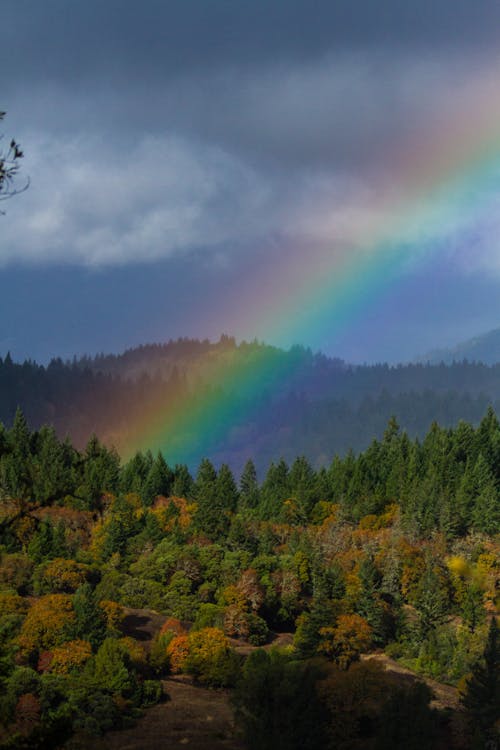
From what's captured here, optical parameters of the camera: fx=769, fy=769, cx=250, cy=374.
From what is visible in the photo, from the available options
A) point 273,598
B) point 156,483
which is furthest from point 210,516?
point 156,483

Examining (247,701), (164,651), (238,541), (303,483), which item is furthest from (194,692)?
(303,483)

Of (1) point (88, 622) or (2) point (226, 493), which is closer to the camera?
(1) point (88, 622)

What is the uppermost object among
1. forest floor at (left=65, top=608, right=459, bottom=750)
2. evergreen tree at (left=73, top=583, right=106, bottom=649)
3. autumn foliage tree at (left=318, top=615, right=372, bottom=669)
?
evergreen tree at (left=73, top=583, right=106, bottom=649)

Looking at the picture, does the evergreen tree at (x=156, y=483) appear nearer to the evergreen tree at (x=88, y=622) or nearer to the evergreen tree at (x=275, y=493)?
the evergreen tree at (x=275, y=493)

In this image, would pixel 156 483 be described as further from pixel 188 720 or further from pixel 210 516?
pixel 188 720

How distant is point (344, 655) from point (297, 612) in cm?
2262

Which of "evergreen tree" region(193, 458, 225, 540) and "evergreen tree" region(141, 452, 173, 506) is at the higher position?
"evergreen tree" region(141, 452, 173, 506)

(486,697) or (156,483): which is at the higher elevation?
(156,483)

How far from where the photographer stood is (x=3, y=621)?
8306cm

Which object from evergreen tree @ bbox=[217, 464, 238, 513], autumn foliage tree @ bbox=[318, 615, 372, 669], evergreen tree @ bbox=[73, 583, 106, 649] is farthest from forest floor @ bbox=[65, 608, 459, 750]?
Answer: evergreen tree @ bbox=[217, 464, 238, 513]

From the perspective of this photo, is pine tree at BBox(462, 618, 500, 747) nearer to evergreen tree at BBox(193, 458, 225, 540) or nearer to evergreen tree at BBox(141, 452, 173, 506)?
evergreen tree at BBox(193, 458, 225, 540)

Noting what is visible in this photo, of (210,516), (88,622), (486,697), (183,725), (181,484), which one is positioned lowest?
(183,725)

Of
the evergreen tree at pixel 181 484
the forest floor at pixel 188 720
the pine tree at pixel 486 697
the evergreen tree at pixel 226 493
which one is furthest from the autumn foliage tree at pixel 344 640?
the evergreen tree at pixel 181 484

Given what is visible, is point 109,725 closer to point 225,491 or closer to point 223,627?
point 223,627
